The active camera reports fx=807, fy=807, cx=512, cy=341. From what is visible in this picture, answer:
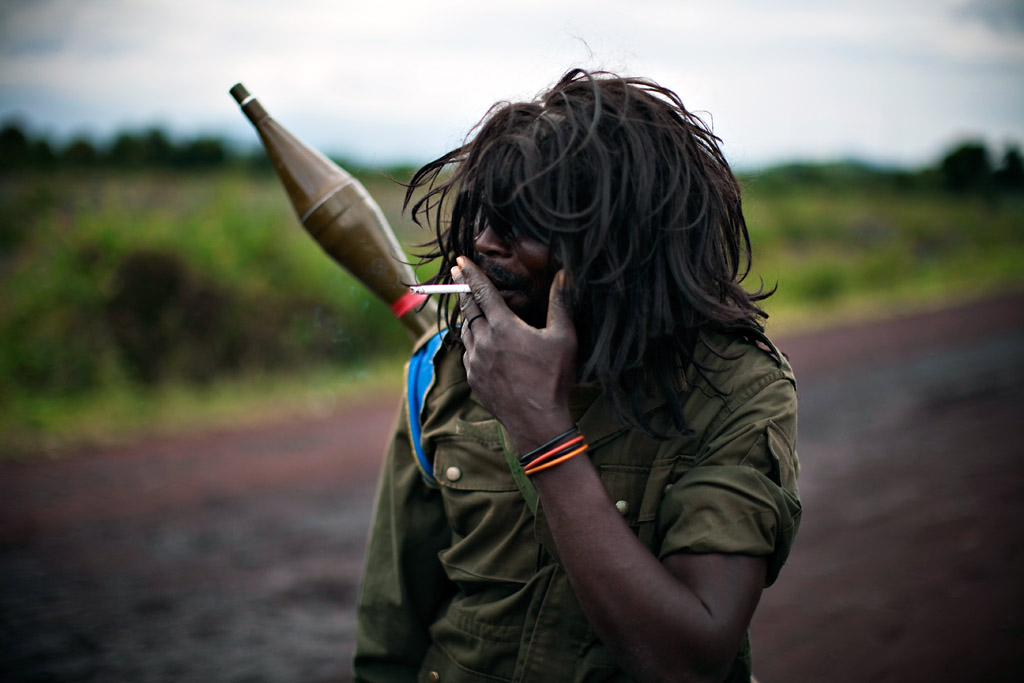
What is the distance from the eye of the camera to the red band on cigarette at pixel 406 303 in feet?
6.66

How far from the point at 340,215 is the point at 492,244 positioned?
56 cm

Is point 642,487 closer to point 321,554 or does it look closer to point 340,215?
point 340,215

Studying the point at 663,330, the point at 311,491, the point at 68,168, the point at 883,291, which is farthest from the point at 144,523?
the point at 68,168

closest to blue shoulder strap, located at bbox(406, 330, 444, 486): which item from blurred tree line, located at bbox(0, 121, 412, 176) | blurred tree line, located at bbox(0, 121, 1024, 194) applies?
blurred tree line, located at bbox(0, 121, 1024, 194)

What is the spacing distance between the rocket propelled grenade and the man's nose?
1.39 feet

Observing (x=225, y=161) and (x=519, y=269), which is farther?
(x=225, y=161)

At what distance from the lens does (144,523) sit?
210 inches

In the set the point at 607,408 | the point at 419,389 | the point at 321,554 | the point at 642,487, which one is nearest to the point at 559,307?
the point at 607,408

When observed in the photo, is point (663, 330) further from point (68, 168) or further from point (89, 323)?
point (68, 168)

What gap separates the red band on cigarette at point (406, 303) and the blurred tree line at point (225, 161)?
10.3 meters

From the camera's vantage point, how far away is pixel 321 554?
5.02 metres

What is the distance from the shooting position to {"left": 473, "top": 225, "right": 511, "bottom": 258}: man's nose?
1.58 m

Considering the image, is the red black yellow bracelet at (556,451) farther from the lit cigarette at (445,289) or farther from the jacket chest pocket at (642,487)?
the lit cigarette at (445,289)

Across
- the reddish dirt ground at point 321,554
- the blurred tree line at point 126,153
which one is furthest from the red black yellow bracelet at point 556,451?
the blurred tree line at point 126,153
